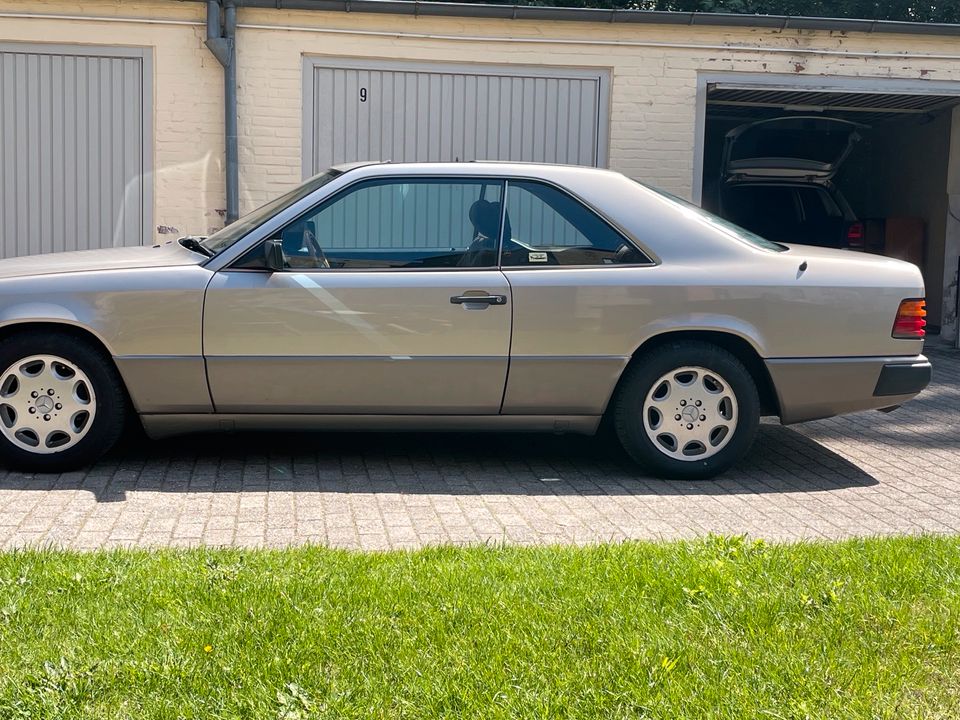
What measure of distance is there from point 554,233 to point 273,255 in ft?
4.80

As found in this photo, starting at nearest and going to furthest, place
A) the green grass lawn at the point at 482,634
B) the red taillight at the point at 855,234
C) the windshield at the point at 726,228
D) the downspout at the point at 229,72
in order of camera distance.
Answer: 1. the green grass lawn at the point at 482,634
2. the windshield at the point at 726,228
3. the downspout at the point at 229,72
4. the red taillight at the point at 855,234

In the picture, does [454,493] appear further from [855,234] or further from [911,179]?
[911,179]

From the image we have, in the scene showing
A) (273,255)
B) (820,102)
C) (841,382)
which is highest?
(820,102)

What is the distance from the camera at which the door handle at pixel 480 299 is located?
241 inches

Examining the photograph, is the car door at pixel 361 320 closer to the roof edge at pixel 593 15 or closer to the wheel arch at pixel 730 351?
the wheel arch at pixel 730 351

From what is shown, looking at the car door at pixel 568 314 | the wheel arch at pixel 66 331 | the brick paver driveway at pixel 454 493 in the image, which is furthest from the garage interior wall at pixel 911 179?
the wheel arch at pixel 66 331

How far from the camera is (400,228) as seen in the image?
6234 millimetres

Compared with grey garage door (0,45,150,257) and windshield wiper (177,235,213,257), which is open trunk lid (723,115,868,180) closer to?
grey garage door (0,45,150,257)

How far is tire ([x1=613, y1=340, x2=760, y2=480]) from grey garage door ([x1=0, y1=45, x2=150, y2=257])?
17.5ft

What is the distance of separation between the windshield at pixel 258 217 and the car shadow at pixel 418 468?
3.79 ft

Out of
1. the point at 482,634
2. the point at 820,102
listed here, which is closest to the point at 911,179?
the point at 820,102

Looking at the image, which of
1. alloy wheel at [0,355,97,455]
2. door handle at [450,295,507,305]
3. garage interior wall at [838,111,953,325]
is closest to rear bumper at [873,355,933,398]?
door handle at [450,295,507,305]

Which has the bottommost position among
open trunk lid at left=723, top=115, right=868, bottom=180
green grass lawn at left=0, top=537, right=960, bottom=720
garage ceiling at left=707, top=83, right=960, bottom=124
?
green grass lawn at left=0, top=537, right=960, bottom=720

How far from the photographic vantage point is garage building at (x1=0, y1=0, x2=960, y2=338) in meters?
9.84
